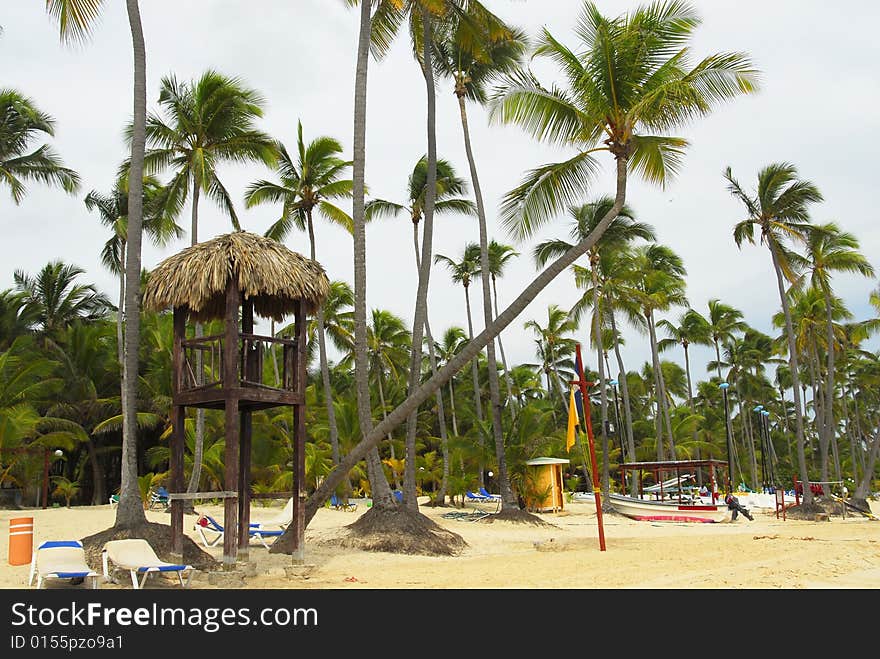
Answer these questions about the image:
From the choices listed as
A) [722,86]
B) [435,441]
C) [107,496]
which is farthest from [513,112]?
[435,441]

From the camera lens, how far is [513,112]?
604 inches

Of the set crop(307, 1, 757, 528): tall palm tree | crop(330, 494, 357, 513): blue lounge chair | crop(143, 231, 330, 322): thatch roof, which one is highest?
crop(307, 1, 757, 528): tall palm tree

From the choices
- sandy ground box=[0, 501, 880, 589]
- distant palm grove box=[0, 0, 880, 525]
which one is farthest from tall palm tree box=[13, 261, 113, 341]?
sandy ground box=[0, 501, 880, 589]

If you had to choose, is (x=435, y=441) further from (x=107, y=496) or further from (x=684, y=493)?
(x=107, y=496)

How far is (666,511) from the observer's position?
1125 inches

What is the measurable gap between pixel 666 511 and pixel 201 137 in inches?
822

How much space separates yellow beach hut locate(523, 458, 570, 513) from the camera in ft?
96.2

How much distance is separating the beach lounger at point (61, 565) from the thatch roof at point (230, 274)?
3854 mm

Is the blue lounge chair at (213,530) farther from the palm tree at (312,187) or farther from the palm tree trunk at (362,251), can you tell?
the palm tree at (312,187)

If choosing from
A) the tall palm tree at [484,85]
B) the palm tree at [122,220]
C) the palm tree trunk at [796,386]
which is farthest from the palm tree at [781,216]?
the palm tree at [122,220]

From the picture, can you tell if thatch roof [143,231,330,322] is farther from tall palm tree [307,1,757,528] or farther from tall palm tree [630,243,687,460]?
tall palm tree [630,243,687,460]

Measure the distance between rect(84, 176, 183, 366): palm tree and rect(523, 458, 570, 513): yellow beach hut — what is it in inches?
615

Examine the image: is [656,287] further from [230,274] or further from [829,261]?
[230,274]
